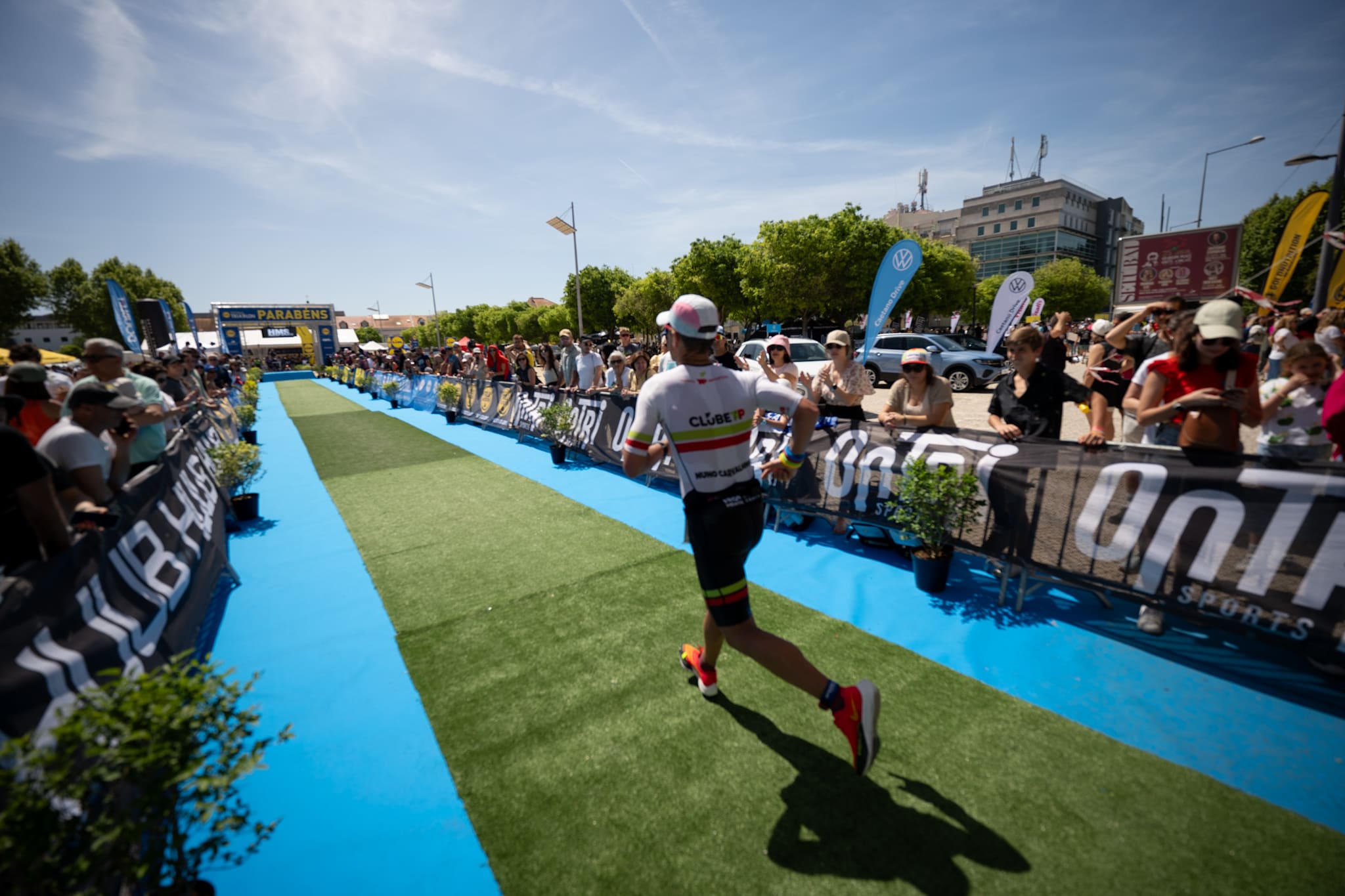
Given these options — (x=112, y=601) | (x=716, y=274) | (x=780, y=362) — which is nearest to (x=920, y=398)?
(x=780, y=362)

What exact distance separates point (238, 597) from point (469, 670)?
2.87 meters

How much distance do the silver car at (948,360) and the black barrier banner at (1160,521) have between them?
42.3 ft

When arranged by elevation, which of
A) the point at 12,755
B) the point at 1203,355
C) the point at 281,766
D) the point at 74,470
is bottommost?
the point at 281,766

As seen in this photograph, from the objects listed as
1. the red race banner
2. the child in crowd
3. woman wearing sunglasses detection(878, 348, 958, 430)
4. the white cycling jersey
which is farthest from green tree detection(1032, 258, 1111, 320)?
the white cycling jersey

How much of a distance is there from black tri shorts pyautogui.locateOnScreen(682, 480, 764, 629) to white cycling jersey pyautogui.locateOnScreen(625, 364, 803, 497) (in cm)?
7

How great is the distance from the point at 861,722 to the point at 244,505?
7.82m

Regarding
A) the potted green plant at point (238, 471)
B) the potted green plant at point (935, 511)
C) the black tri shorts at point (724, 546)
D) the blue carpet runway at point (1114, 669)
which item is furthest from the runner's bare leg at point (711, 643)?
the potted green plant at point (238, 471)

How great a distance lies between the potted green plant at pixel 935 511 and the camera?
175 inches

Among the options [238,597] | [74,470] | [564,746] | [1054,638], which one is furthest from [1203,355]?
[238,597]

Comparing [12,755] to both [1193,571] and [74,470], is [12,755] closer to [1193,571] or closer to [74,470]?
[74,470]

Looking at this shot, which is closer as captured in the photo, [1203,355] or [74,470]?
[74,470]

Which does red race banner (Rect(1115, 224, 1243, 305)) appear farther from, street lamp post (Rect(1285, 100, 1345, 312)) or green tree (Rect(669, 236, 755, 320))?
green tree (Rect(669, 236, 755, 320))

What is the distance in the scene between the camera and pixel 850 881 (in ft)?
7.39

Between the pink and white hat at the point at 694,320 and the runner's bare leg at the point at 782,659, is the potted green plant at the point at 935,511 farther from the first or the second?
the pink and white hat at the point at 694,320
